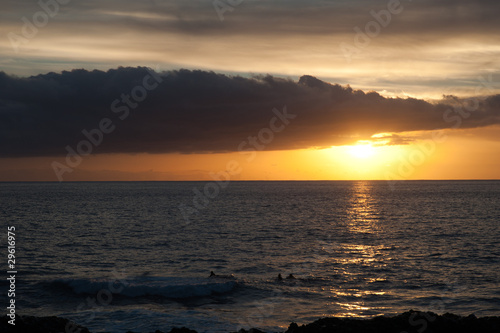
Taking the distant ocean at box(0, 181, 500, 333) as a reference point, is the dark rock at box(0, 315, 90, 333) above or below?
above

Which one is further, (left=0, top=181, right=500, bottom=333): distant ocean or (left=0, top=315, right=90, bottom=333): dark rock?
(left=0, top=181, right=500, bottom=333): distant ocean

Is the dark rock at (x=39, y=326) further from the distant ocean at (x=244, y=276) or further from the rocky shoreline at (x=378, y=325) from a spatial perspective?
the distant ocean at (x=244, y=276)

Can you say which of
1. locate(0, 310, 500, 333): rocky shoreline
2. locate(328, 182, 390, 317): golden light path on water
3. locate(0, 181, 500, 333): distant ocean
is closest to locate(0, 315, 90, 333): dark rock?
locate(0, 310, 500, 333): rocky shoreline

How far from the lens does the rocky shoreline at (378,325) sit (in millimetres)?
22578

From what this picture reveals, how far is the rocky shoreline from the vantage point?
22578 millimetres

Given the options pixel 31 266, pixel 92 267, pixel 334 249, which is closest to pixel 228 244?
pixel 334 249

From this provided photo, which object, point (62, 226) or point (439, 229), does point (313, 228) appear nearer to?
point (439, 229)

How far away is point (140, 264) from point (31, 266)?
10440 mm

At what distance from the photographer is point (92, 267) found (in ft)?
150

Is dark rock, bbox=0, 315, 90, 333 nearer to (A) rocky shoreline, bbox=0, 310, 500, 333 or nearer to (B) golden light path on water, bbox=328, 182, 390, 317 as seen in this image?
(A) rocky shoreline, bbox=0, 310, 500, 333

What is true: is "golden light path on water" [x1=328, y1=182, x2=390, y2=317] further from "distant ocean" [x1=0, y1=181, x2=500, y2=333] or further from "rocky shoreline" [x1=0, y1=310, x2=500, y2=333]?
"rocky shoreline" [x1=0, y1=310, x2=500, y2=333]

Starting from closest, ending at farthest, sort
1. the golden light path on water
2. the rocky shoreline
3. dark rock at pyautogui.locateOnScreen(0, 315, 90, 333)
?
the rocky shoreline < dark rock at pyautogui.locateOnScreen(0, 315, 90, 333) < the golden light path on water

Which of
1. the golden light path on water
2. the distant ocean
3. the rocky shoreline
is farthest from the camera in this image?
the golden light path on water

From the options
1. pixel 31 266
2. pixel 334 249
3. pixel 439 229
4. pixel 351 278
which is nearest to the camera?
pixel 351 278
